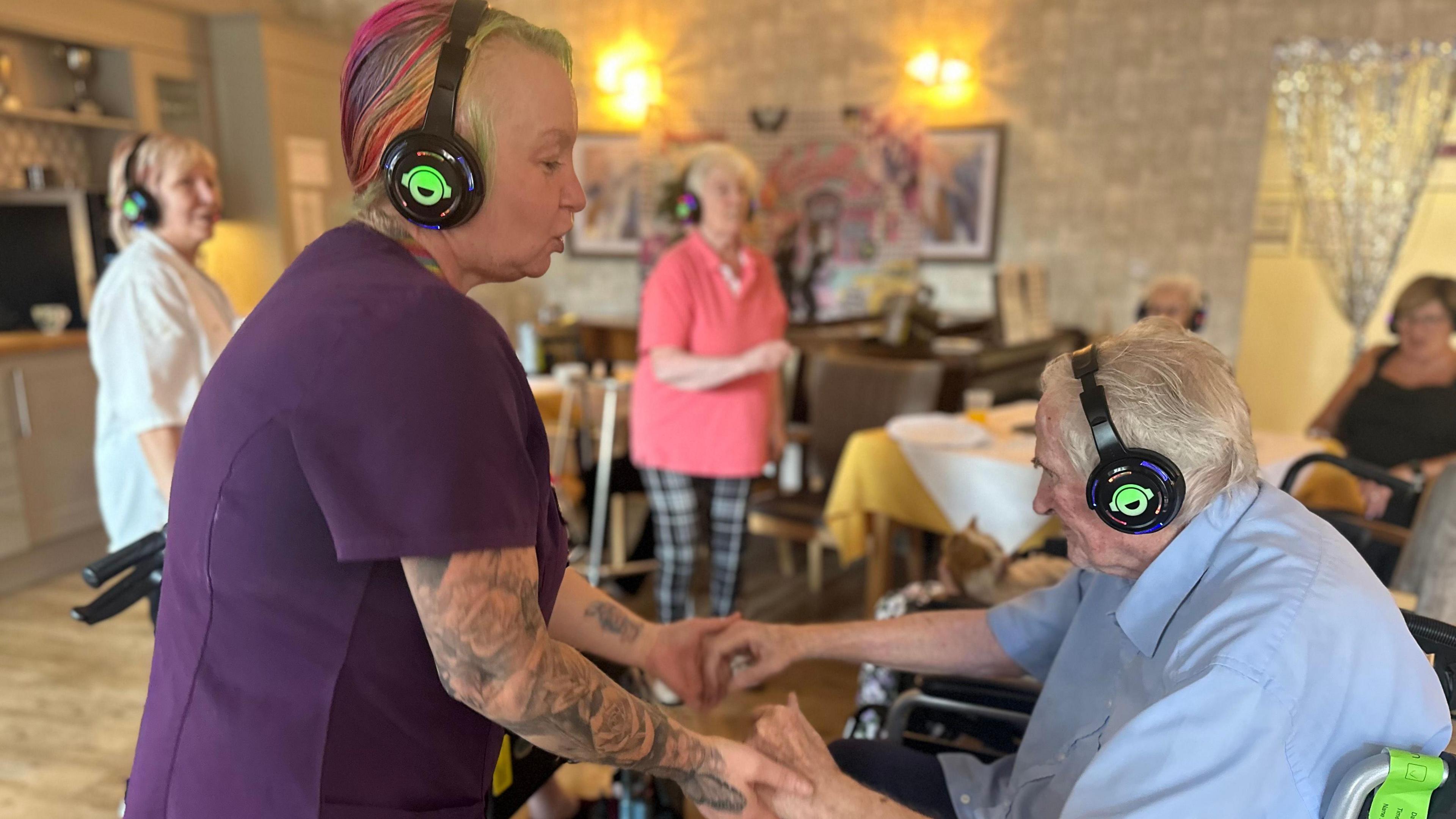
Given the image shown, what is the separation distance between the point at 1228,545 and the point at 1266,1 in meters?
5.74

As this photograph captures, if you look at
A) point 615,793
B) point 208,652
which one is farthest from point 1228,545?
point 615,793

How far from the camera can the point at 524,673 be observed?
0.79m

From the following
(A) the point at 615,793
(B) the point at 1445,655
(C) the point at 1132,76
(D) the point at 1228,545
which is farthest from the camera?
(C) the point at 1132,76

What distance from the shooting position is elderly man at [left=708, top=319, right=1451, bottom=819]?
83 cm

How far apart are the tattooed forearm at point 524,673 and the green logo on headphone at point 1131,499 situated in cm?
51

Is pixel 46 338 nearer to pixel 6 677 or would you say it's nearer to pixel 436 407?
pixel 6 677

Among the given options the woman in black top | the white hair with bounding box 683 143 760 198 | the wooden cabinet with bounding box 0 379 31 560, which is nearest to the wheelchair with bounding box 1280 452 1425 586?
the woman in black top

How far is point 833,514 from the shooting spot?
3.22m

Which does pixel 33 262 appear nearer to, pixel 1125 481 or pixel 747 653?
pixel 747 653

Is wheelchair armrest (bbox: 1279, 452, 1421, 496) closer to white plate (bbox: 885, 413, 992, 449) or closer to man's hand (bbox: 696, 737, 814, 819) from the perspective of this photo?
white plate (bbox: 885, 413, 992, 449)

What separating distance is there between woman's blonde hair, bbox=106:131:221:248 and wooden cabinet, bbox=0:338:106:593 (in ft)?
7.72

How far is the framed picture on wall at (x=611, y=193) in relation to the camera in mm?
6996

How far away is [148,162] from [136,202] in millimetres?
108

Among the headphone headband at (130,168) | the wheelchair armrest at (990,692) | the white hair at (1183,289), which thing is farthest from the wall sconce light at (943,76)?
the wheelchair armrest at (990,692)
